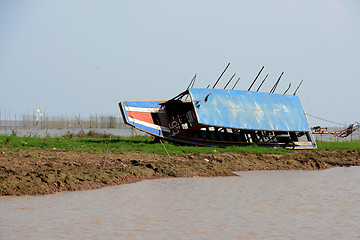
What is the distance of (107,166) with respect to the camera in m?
15.5

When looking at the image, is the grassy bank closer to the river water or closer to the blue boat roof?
the river water

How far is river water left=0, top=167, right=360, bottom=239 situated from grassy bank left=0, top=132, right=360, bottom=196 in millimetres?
588

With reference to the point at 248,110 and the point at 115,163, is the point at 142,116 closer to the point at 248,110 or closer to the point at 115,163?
the point at 248,110

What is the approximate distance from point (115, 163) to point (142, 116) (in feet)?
26.2

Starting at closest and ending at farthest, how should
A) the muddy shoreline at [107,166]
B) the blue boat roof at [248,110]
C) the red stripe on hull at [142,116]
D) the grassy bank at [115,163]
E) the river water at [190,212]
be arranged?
1. the river water at [190,212]
2. the muddy shoreline at [107,166]
3. the grassy bank at [115,163]
4. the red stripe on hull at [142,116]
5. the blue boat roof at [248,110]

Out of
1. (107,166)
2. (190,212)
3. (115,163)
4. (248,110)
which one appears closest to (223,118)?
(248,110)

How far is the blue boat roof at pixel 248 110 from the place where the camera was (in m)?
23.8

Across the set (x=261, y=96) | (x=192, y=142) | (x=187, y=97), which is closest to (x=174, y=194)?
(x=192, y=142)

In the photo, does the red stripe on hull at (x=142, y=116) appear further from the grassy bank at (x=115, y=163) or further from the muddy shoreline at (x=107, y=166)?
the muddy shoreline at (x=107, y=166)

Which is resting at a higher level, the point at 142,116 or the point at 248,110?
the point at 248,110

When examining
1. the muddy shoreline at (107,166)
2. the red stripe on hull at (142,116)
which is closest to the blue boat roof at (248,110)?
the red stripe on hull at (142,116)

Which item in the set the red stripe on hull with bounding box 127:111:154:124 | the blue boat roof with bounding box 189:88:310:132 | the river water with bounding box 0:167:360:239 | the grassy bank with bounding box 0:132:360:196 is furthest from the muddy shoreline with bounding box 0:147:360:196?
the red stripe on hull with bounding box 127:111:154:124

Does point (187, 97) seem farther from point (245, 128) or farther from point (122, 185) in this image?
point (122, 185)

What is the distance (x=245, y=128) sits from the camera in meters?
24.7
